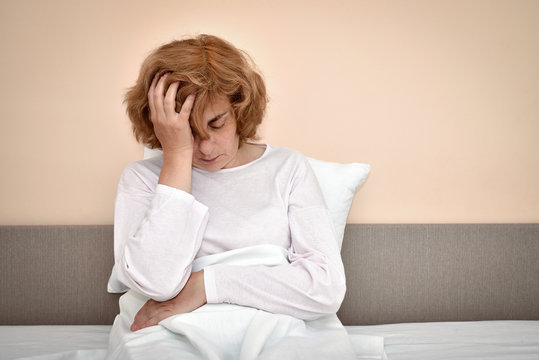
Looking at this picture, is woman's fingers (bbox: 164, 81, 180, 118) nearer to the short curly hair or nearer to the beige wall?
the short curly hair

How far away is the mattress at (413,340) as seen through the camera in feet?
4.09

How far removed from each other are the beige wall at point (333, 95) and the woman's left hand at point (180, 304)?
685mm

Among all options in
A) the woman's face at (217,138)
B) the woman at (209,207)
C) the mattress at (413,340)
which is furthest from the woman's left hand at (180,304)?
the woman's face at (217,138)

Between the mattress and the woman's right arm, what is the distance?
1.00ft

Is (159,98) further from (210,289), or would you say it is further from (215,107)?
(210,289)

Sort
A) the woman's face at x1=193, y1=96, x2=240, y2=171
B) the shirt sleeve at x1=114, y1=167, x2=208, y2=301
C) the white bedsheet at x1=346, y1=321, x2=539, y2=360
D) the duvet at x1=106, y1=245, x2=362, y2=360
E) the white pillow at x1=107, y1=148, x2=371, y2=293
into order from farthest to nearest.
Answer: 1. the white pillow at x1=107, y1=148, x2=371, y2=293
2. the white bedsheet at x1=346, y1=321, x2=539, y2=360
3. the woman's face at x1=193, y1=96, x2=240, y2=171
4. the shirt sleeve at x1=114, y1=167, x2=208, y2=301
5. the duvet at x1=106, y1=245, x2=362, y2=360

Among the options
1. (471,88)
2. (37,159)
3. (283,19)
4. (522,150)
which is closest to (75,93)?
(37,159)

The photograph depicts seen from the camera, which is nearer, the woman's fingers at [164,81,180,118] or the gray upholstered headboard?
the woman's fingers at [164,81,180,118]

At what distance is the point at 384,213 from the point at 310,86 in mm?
573

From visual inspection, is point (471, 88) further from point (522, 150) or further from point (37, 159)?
point (37, 159)

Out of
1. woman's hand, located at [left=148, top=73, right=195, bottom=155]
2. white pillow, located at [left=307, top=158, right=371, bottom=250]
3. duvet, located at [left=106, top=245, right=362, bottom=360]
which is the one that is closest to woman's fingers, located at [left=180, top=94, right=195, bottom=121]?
woman's hand, located at [left=148, top=73, right=195, bottom=155]

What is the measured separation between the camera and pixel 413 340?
54.5 inches

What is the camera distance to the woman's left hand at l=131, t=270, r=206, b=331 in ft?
3.52

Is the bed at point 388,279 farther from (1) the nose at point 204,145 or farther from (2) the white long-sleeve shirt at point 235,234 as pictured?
(1) the nose at point 204,145
